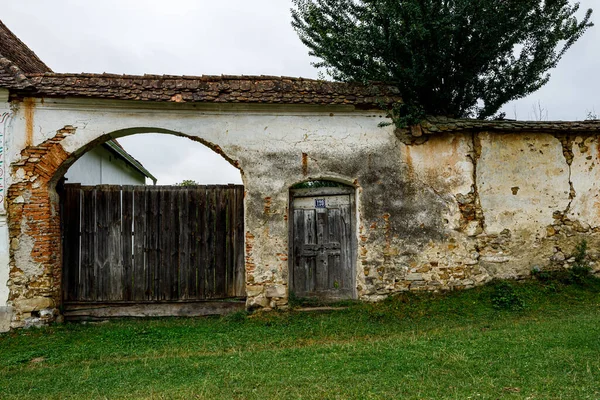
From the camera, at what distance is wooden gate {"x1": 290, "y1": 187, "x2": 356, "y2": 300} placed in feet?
25.7

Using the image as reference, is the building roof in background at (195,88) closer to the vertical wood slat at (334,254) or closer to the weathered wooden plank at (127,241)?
the weathered wooden plank at (127,241)

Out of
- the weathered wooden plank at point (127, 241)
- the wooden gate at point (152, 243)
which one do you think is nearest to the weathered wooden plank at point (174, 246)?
the wooden gate at point (152, 243)

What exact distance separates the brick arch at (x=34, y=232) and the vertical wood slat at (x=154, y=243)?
58 centimetres

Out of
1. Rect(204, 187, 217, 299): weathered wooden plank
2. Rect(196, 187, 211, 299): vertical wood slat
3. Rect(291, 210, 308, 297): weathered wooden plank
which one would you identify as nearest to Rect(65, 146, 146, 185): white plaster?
Rect(196, 187, 211, 299): vertical wood slat

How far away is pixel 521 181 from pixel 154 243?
6.64 m

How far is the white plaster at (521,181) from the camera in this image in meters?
7.90

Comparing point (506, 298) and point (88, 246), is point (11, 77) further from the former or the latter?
point (506, 298)

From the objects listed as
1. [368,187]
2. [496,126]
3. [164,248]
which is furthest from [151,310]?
[496,126]

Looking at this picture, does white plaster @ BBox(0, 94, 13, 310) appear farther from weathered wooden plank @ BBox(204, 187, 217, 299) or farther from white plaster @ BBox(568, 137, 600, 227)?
white plaster @ BBox(568, 137, 600, 227)

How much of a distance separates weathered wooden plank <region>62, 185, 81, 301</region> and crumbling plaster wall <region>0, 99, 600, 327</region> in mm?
356

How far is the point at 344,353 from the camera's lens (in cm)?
525

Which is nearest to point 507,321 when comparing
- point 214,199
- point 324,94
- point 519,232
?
point 519,232

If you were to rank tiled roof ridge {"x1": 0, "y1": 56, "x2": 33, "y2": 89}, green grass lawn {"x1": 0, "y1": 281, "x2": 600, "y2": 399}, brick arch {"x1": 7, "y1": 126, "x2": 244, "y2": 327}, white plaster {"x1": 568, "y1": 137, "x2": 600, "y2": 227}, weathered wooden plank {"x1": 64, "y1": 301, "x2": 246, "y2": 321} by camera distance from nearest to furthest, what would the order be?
green grass lawn {"x1": 0, "y1": 281, "x2": 600, "y2": 399}
tiled roof ridge {"x1": 0, "y1": 56, "x2": 33, "y2": 89}
brick arch {"x1": 7, "y1": 126, "x2": 244, "y2": 327}
weathered wooden plank {"x1": 64, "y1": 301, "x2": 246, "y2": 321}
white plaster {"x1": 568, "y1": 137, "x2": 600, "y2": 227}

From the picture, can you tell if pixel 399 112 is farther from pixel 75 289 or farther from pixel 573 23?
pixel 75 289
